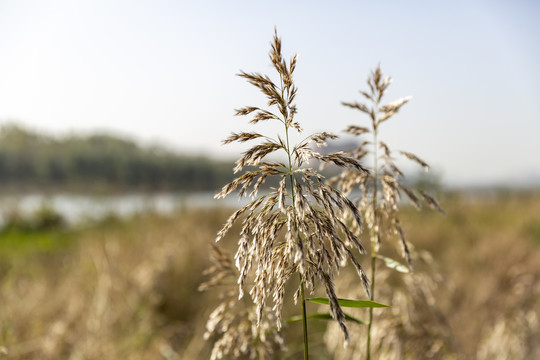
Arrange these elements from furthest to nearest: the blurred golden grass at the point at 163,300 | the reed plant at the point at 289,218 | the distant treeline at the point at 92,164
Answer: the distant treeline at the point at 92,164
the blurred golden grass at the point at 163,300
the reed plant at the point at 289,218

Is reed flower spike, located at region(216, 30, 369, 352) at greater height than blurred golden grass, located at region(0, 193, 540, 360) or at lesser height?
greater

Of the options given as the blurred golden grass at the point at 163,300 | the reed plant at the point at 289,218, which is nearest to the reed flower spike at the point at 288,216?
the reed plant at the point at 289,218

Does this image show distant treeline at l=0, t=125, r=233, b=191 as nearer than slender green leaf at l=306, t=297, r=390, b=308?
No

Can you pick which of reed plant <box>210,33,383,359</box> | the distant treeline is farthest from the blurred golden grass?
the distant treeline

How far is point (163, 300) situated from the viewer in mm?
4141

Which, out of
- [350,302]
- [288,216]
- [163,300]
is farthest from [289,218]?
[163,300]

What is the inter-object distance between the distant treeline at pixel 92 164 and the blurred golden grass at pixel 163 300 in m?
18.1

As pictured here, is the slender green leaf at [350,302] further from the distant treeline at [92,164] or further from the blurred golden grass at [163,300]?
the distant treeline at [92,164]

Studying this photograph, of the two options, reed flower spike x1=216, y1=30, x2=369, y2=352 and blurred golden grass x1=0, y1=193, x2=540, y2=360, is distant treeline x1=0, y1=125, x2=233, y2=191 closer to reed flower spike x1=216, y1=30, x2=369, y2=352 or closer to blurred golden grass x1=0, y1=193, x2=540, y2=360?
blurred golden grass x1=0, y1=193, x2=540, y2=360

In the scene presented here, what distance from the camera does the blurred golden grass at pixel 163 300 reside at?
2.80m

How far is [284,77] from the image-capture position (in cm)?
74

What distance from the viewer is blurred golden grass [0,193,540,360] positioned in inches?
110

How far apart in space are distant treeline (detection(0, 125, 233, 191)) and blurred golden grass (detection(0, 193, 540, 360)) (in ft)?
59.4

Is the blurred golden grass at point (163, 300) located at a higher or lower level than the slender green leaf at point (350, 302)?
lower
